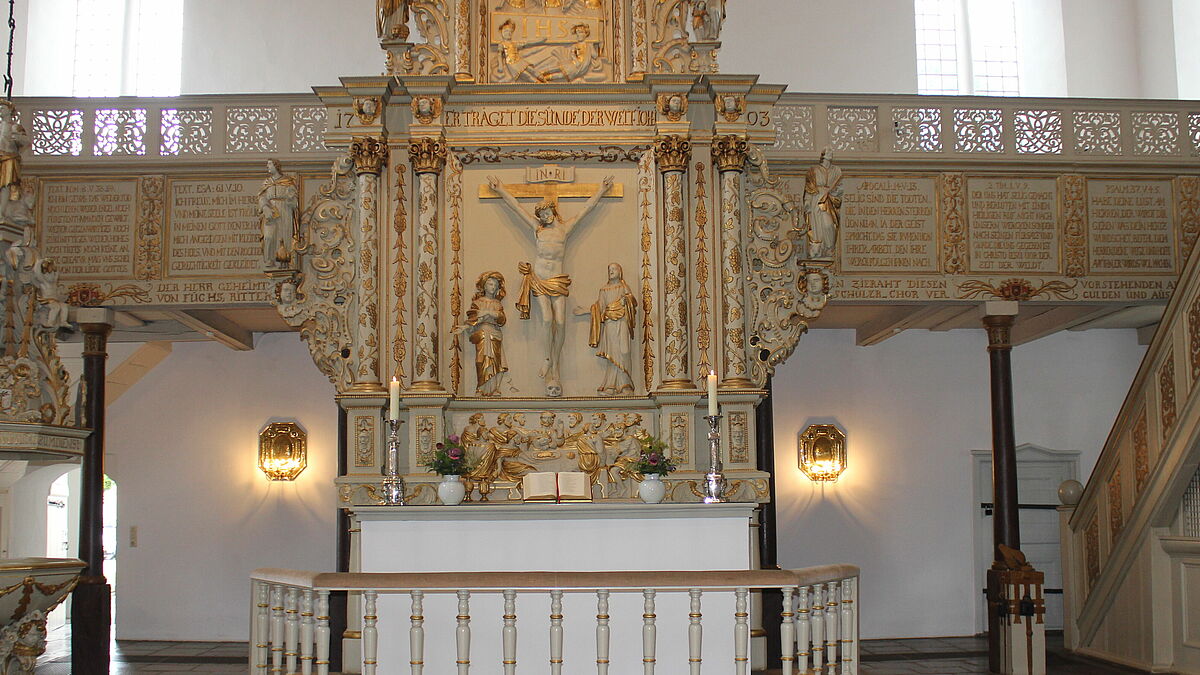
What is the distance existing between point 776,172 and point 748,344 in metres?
2.32

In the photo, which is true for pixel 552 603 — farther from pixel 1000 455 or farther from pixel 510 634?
pixel 1000 455

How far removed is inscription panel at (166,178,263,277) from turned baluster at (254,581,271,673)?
5.68 m

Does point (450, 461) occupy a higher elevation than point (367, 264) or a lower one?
lower

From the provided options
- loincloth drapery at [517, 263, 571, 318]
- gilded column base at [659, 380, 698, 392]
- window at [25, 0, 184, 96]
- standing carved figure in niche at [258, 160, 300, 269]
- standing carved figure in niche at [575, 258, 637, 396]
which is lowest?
gilded column base at [659, 380, 698, 392]

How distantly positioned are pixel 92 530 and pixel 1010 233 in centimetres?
939

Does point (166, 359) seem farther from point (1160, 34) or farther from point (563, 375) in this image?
point (1160, 34)

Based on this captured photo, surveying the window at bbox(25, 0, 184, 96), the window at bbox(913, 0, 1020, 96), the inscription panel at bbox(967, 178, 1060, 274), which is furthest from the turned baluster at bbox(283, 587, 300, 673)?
the window at bbox(913, 0, 1020, 96)

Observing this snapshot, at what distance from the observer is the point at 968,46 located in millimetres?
17891

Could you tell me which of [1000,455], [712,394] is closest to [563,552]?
[712,394]

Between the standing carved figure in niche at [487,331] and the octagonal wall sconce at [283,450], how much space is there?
6126 mm

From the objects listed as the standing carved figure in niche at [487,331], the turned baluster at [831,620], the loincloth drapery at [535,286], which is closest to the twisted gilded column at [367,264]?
the standing carved figure in niche at [487,331]

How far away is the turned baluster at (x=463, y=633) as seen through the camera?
6105 mm

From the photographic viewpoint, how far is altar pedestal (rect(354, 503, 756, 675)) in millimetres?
6754

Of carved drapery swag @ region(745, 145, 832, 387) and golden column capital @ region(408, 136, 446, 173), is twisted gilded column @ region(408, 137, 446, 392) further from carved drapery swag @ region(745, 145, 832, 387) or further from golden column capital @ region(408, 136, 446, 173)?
carved drapery swag @ region(745, 145, 832, 387)
